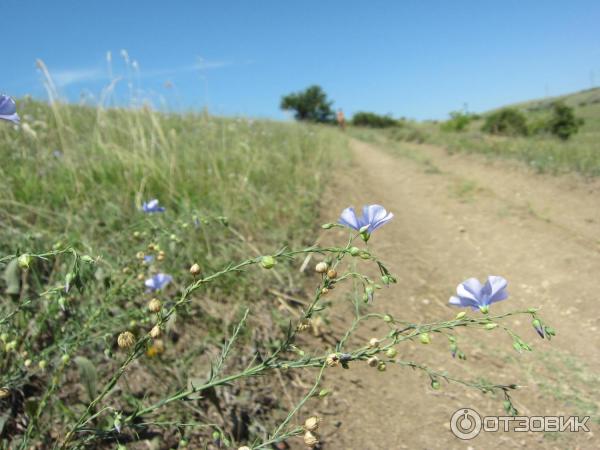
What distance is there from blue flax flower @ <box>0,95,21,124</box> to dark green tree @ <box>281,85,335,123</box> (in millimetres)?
28756

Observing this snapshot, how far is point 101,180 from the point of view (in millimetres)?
2396

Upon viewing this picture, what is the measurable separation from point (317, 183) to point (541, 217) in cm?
189

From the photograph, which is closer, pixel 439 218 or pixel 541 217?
pixel 541 217

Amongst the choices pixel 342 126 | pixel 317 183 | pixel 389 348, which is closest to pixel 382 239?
pixel 317 183

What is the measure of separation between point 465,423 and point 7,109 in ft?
5.05

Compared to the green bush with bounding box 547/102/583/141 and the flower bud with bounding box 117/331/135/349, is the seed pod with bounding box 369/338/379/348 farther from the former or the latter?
the green bush with bounding box 547/102/583/141

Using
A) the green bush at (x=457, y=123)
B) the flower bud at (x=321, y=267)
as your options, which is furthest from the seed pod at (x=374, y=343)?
the green bush at (x=457, y=123)

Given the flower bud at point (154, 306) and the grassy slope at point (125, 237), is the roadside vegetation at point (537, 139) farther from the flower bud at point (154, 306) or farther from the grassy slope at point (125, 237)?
the flower bud at point (154, 306)

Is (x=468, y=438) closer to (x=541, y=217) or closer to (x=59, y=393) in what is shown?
(x=59, y=393)

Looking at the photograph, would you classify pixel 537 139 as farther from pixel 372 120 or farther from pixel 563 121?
pixel 372 120

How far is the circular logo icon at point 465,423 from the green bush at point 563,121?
31.9ft

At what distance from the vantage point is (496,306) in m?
2.23

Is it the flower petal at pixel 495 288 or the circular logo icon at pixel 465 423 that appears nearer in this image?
the flower petal at pixel 495 288

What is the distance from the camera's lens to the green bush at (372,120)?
22.7m
